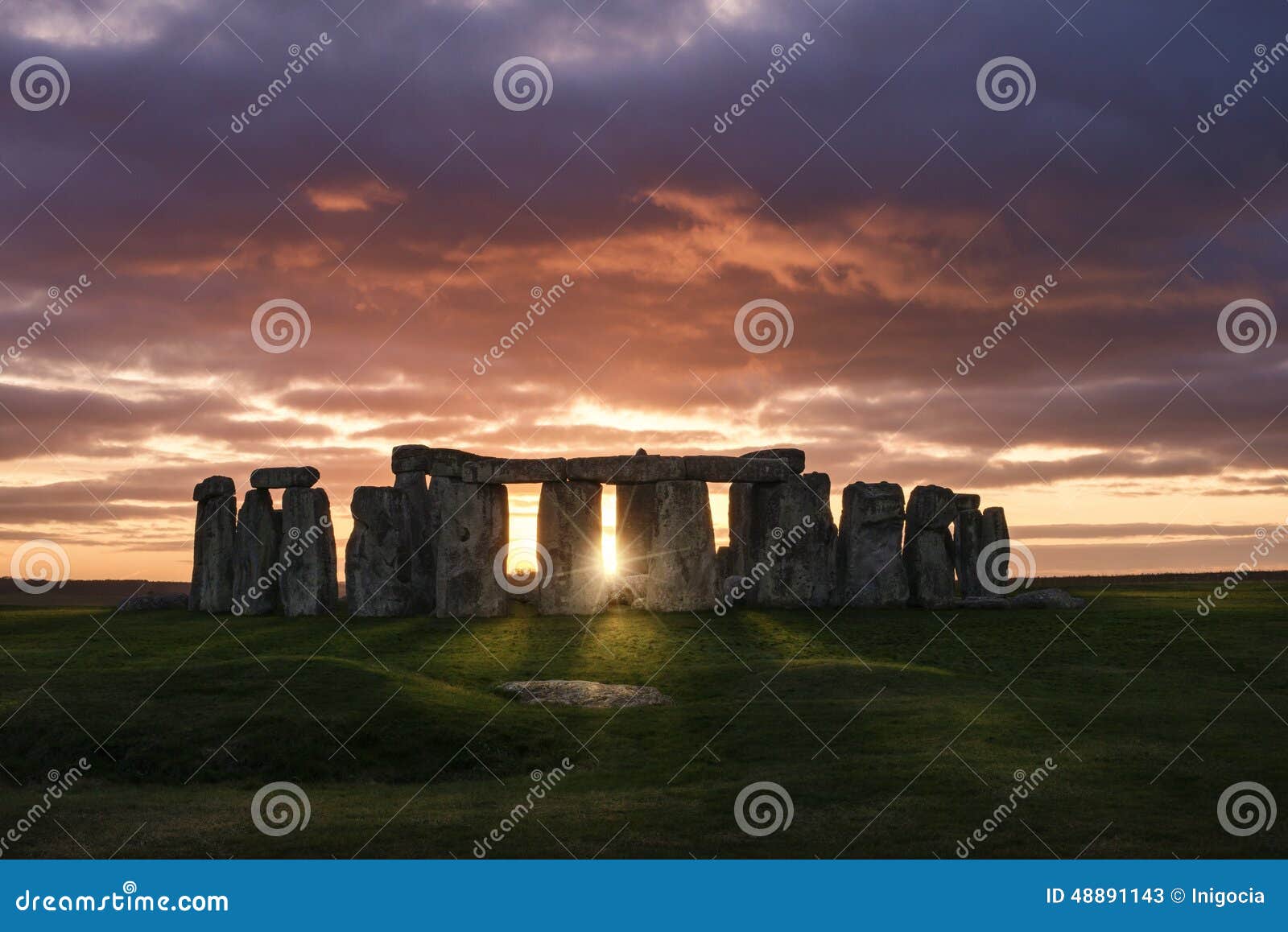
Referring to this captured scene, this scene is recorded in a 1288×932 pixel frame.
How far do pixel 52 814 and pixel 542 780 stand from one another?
6.74 metres

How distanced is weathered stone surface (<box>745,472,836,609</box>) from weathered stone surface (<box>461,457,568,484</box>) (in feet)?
20.4

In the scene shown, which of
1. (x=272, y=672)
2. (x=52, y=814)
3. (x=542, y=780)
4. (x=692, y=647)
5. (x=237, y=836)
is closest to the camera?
(x=237, y=836)

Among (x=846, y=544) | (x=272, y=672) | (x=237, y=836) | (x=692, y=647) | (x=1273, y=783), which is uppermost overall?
(x=846, y=544)

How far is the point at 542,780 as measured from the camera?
66.5 ft

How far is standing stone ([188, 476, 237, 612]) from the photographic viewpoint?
43406 millimetres

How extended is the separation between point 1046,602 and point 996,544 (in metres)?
5.42

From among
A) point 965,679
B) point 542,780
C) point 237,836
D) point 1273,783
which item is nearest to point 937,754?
point 1273,783

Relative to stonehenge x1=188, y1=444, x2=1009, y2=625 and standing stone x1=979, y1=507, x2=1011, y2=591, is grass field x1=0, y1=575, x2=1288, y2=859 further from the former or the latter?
standing stone x1=979, y1=507, x2=1011, y2=591

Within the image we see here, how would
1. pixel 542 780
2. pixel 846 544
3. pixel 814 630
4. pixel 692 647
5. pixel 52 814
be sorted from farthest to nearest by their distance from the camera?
pixel 846 544 → pixel 814 630 → pixel 692 647 → pixel 542 780 → pixel 52 814

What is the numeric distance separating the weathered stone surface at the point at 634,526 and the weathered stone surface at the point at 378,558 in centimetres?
639

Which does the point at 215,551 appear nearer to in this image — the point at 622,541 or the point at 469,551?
the point at 469,551

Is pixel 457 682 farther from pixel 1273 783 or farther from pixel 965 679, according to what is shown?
pixel 1273 783

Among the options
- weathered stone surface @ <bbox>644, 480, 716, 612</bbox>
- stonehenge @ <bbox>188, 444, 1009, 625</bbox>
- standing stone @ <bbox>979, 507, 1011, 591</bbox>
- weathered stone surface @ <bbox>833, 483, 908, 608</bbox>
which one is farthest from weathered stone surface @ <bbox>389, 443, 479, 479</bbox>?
standing stone @ <bbox>979, 507, 1011, 591</bbox>

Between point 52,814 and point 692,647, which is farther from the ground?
point 692,647
